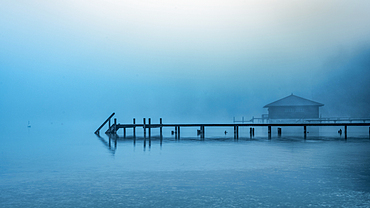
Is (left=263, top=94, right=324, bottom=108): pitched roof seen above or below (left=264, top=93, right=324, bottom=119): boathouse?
above

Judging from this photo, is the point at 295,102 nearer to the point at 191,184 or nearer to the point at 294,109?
the point at 294,109

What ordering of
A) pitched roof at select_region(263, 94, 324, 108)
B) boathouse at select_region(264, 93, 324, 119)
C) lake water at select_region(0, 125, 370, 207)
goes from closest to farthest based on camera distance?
1. lake water at select_region(0, 125, 370, 207)
2. boathouse at select_region(264, 93, 324, 119)
3. pitched roof at select_region(263, 94, 324, 108)

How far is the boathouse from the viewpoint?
61781 millimetres

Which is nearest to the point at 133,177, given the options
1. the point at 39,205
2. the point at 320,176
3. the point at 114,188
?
the point at 114,188

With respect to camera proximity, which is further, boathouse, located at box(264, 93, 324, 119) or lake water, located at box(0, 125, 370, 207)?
boathouse, located at box(264, 93, 324, 119)

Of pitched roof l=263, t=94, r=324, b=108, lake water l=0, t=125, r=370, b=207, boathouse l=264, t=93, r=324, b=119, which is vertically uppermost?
pitched roof l=263, t=94, r=324, b=108

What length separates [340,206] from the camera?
21.4ft

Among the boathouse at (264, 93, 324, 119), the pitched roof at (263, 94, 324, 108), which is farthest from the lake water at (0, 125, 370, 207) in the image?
the pitched roof at (263, 94, 324, 108)

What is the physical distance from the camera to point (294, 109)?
6272 cm

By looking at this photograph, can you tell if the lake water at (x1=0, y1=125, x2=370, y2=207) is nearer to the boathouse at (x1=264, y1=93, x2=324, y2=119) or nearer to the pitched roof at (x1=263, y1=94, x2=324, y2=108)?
the boathouse at (x1=264, y1=93, x2=324, y2=119)

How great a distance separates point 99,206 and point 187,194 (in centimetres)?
211

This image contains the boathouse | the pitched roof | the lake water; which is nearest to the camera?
the lake water

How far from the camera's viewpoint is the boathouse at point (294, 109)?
61.8 m

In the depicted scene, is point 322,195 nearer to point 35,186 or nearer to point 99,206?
point 99,206
